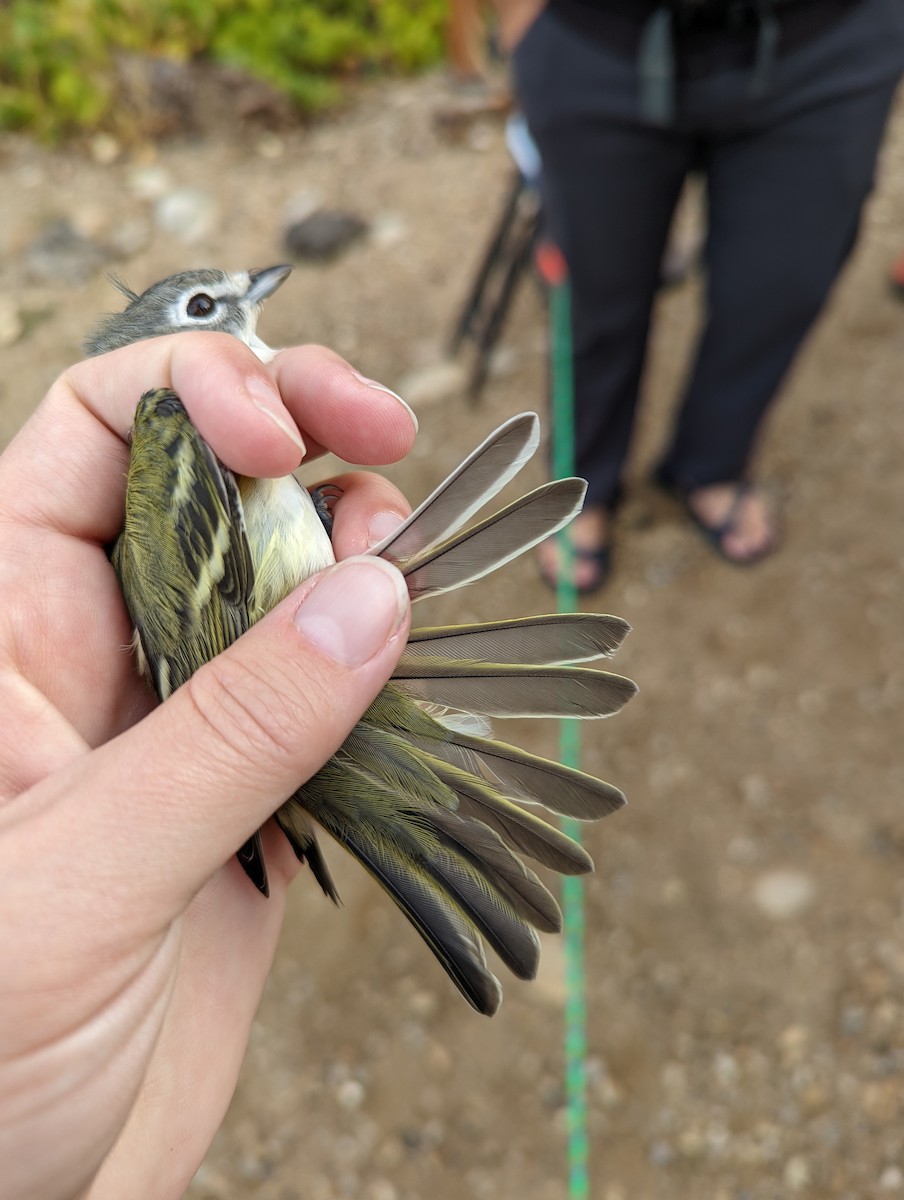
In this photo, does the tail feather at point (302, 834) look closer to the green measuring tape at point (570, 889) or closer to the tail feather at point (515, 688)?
the tail feather at point (515, 688)

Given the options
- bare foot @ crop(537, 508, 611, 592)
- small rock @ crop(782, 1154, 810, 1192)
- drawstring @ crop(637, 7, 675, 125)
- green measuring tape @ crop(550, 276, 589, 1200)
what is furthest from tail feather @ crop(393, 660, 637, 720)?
bare foot @ crop(537, 508, 611, 592)

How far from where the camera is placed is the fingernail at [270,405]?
1.96 m

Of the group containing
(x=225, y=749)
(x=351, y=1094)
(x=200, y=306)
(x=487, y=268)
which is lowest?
(x=351, y=1094)

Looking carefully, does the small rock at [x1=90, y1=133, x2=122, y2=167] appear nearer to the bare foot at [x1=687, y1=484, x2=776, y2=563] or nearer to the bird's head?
the bare foot at [x1=687, y1=484, x2=776, y2=563]

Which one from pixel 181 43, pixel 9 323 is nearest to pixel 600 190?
pixel 9 323

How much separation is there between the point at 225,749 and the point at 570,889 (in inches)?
89.0

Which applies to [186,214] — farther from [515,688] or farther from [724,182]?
[515,688]

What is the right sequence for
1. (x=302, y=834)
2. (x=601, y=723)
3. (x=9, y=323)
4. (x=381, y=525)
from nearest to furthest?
(x=302, y=834) < (x=381, y=525) < (x=601, y=723) < (x=9, y=323)

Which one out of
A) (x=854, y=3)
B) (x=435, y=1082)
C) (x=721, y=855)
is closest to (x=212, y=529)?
(x=435, y=1082)

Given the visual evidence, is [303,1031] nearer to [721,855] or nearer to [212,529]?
[721,855]

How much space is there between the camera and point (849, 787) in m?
3.91

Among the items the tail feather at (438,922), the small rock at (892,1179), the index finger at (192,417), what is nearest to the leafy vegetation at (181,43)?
the index finger at (192,417)

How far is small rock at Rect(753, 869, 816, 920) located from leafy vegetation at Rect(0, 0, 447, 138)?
7041 mm

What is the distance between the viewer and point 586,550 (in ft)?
15.7
